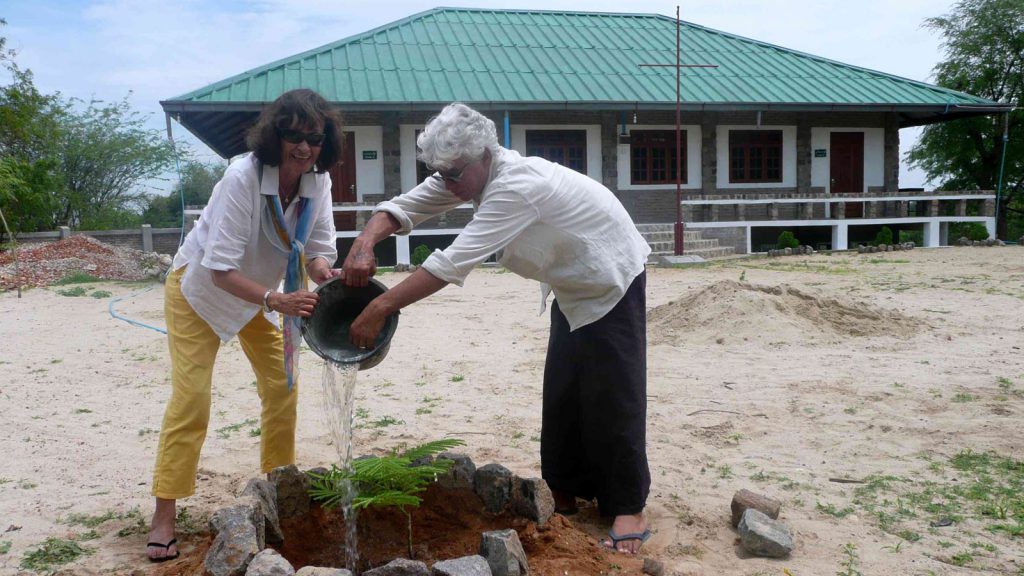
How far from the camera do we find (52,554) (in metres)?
3.18

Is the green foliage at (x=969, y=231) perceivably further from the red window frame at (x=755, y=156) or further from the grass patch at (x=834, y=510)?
the grass patch at (x=834, y=510)

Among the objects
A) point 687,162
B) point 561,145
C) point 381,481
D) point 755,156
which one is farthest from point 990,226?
point 381,481

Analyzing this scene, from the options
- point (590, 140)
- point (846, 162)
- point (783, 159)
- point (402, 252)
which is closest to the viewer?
point (402, 252)

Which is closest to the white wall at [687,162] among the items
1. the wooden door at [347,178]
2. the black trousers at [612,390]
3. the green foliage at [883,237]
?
the green foliage at [883,237]

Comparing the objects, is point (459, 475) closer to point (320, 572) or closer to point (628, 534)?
point (628, 534)

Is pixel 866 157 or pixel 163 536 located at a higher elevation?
pixel 866 157

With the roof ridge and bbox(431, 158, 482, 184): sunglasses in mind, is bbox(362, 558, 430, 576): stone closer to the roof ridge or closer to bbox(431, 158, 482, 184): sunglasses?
bbox(431, 158, 482, 184): sunglasses

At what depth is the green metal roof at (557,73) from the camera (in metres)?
17.3

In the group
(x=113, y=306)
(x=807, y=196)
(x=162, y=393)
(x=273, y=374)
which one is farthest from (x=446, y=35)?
(x=273, y=374)

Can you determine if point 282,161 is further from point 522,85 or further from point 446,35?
point 446,35

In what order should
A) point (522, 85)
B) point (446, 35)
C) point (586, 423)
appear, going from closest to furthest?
point (586, 423), point (522, 85), point (446, 35)

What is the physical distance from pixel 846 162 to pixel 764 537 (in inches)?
755

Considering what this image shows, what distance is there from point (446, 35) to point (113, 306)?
478 inches

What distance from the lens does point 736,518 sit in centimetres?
343
